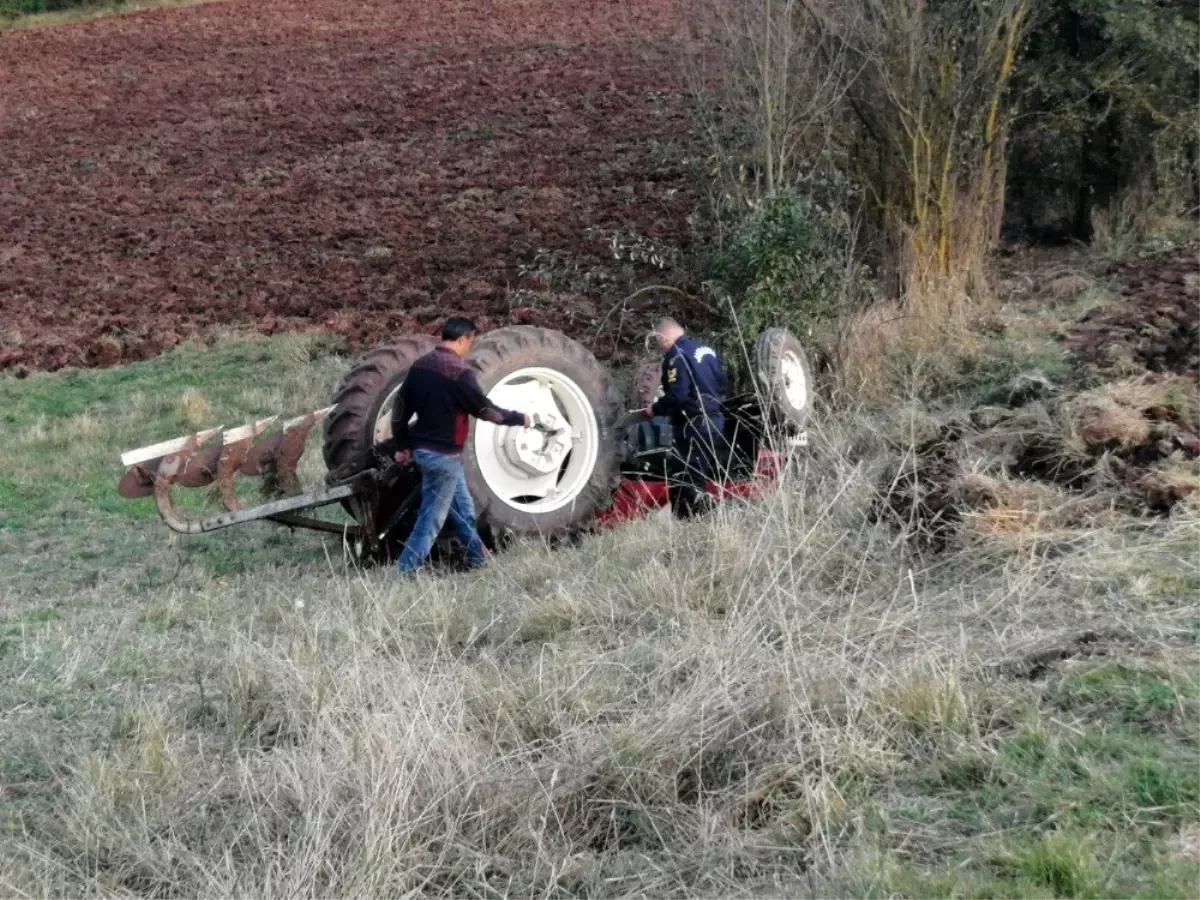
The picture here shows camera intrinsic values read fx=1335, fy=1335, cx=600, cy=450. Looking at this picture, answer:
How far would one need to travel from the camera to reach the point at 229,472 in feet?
23.2

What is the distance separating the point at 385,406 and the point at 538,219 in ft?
40.9

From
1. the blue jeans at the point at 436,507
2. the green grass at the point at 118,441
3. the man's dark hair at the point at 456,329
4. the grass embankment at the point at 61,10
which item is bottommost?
the green grass at the point at 118,441

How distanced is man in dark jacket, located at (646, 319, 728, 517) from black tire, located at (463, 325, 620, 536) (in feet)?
1.17

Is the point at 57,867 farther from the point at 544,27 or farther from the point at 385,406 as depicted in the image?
the point at 544,27

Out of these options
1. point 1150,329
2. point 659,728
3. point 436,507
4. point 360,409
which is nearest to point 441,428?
point 436,507

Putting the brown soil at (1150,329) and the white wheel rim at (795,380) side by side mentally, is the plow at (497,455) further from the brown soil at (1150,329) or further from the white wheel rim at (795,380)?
the brown soil at (1150,329)

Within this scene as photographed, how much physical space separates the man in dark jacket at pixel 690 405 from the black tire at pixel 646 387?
0.74 meters

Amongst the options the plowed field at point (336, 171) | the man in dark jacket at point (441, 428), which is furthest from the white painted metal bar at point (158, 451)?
the plowed field at point (336, 171)

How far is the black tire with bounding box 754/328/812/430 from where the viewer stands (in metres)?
7.94

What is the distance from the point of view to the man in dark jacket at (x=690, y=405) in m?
7.91

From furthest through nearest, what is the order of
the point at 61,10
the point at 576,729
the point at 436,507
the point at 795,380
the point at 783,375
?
the point at 61,10
the point at 795,380
the point at 783,375
the point at 436,507
the point at 576,729

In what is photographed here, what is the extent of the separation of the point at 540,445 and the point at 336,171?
719 inches

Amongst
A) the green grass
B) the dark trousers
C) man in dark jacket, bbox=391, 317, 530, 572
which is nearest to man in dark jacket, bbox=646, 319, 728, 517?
the dark trousers

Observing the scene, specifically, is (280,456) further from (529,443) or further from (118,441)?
(118,441)
